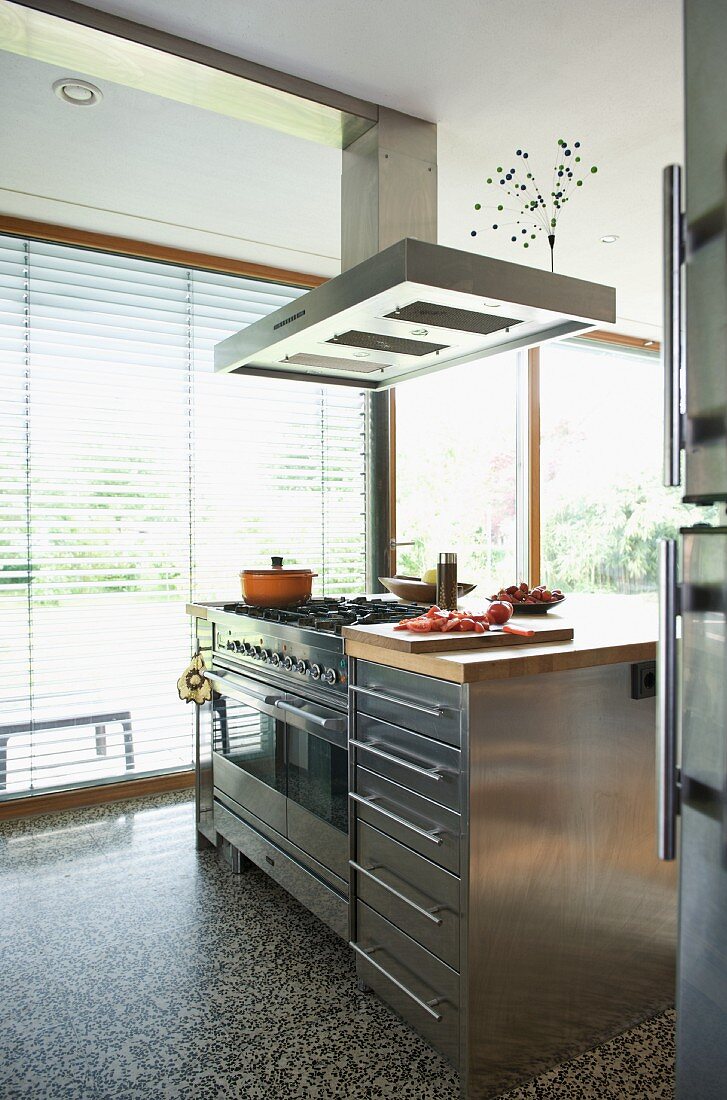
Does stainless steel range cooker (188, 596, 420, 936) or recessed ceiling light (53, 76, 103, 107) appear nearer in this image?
stainless steel range cooker (188, 596, 420, 936)

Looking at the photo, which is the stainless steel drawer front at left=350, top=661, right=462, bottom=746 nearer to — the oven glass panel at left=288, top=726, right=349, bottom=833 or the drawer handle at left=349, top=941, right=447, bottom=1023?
the oven glass panel at left=288, top=726, right=349, bottom=833

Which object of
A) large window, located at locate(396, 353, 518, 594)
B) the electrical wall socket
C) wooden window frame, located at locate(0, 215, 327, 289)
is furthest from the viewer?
large window, located at locate(396, 353, 518, 594)

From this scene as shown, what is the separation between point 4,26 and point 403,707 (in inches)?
83.1

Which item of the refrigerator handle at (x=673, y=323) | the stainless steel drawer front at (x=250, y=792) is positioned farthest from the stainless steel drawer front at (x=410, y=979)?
the refrigerator handle at (x=673, y=323)

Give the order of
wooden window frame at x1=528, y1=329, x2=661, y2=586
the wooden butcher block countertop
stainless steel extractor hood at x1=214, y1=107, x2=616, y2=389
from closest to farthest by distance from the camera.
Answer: the wooden butcher block countertop < stainless steel extractor hood at x1=214, y1=107, x2=616, y2=389 < wooden window frame at x1=528, y1=329, x2=661, y2=586

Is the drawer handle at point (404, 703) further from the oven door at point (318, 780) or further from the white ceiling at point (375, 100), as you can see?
the white ceiling at point (375, 100)

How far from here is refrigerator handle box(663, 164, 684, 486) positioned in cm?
110

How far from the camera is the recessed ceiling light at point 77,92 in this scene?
2523 mm

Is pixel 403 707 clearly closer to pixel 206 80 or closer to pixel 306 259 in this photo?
pixel 206 80

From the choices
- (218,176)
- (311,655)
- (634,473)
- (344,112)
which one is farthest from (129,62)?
(634,473)

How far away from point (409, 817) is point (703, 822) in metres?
0.91

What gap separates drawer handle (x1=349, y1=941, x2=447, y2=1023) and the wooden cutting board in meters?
0.79

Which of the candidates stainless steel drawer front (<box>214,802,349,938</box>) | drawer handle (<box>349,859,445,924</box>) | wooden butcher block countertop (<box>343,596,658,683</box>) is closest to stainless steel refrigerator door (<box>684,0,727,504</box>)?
wooden butcher block countertop (<box>343,596,658,683</box>)

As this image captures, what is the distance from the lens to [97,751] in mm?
3773
